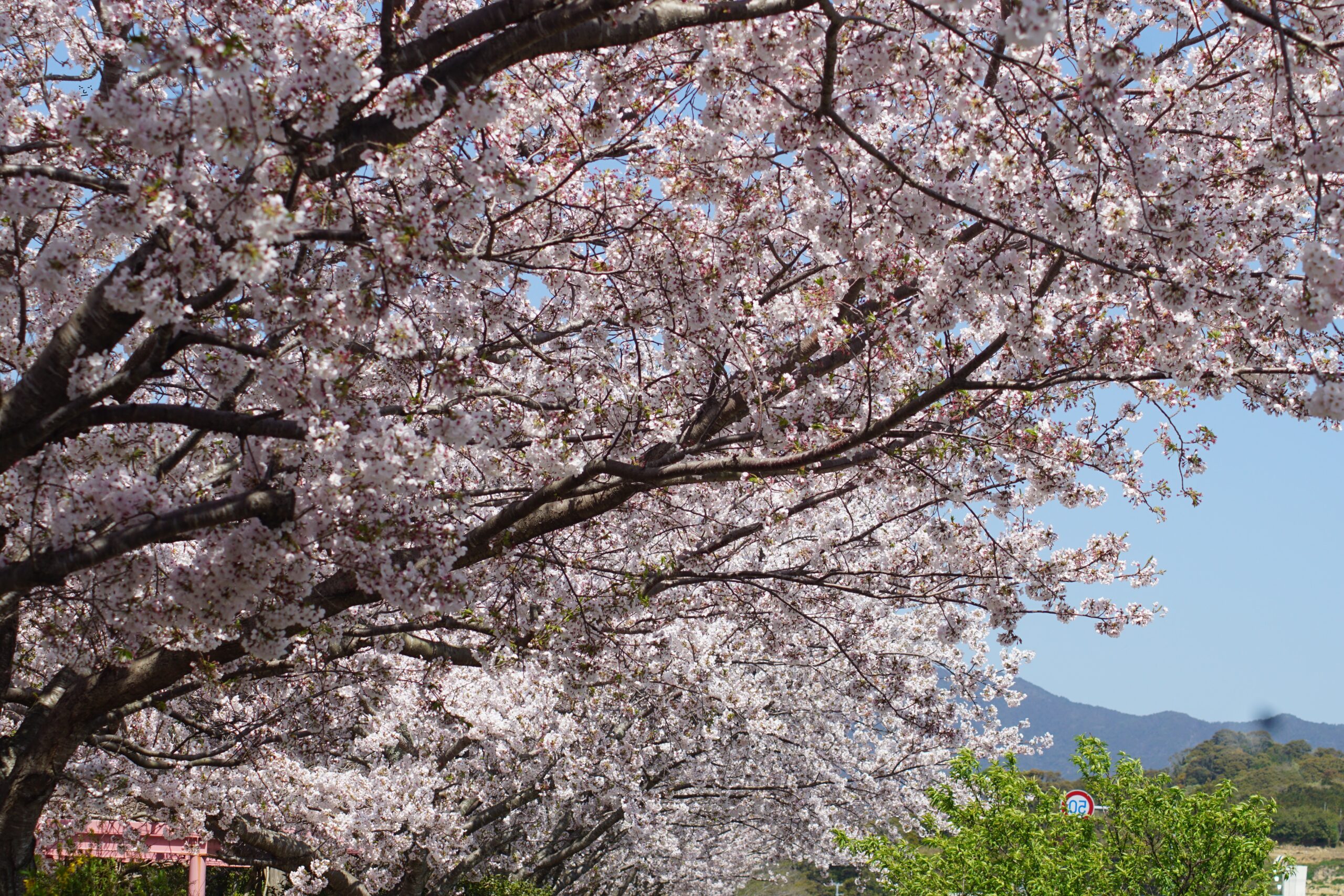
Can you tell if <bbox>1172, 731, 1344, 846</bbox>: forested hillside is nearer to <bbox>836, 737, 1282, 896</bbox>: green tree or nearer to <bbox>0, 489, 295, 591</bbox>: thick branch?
<bbox>836, 737, 1282, 896</bbox>: green tree

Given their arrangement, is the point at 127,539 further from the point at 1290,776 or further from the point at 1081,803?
the point at 1290,776

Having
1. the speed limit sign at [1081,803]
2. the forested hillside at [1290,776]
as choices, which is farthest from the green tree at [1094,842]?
the forested hillside at [1290,776]

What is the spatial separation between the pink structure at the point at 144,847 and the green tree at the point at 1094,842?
25.1 ft

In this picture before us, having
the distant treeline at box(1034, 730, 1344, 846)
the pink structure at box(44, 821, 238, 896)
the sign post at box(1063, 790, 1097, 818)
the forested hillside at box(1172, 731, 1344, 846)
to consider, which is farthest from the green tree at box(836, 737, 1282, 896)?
the forested hillside at box(1172, 731, 1344, 846)

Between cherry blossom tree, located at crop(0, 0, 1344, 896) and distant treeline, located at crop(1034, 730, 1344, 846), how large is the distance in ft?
185

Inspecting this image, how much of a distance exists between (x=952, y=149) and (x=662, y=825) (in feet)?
47.2

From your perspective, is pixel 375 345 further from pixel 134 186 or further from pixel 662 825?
pixel 662 825

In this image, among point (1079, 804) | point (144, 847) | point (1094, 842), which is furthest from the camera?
point (1079, 804)

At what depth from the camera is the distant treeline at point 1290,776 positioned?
86.4 m

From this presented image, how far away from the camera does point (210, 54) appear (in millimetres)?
3135

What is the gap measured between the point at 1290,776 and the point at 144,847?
4821 inches

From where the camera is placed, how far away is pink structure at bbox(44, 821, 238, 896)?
1024 cm

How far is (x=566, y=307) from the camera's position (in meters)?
7.54

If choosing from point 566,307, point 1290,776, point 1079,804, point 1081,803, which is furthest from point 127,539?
point 1290,776
